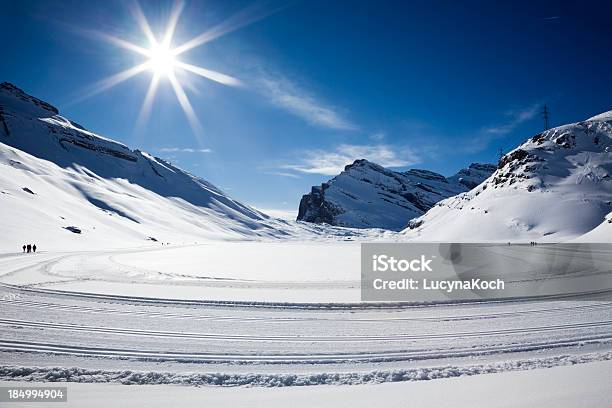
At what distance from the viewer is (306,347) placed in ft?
27.1

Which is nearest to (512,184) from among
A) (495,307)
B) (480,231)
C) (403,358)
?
(480,231)

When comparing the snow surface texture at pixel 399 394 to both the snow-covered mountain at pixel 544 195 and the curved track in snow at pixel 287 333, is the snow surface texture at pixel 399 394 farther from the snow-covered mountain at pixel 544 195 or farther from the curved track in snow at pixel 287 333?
the snow-covered mountain at pixel 544 195

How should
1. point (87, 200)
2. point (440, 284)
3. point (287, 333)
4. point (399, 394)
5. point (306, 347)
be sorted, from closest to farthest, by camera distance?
1. point (399, 394)
2. point (306, 347)
3. point (287, 333)
4. point (440, 284)
5. point (87, 200)

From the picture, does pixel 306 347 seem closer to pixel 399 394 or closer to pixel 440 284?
pixel 399 394

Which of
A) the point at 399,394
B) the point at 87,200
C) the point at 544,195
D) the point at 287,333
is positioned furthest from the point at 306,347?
the point at 87,200

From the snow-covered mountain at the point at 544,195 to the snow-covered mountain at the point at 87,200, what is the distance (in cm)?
7847

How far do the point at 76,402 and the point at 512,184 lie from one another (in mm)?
105499

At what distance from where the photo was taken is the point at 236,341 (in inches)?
342

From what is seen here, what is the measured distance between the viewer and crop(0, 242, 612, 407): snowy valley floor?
579cm

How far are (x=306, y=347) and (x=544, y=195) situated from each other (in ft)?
304

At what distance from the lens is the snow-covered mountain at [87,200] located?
57.5 m

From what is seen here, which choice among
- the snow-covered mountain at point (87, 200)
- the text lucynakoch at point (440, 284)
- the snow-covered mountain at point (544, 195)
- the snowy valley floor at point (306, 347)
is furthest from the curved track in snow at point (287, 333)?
the snow-covered mountain at point (544, 195)

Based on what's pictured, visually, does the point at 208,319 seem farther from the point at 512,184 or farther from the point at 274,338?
the point at 512,184

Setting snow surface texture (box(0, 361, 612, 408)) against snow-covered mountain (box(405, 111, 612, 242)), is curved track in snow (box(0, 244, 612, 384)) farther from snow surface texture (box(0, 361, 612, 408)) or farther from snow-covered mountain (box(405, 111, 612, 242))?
snow-covered mountain (box(405, 111, 612, 242))
